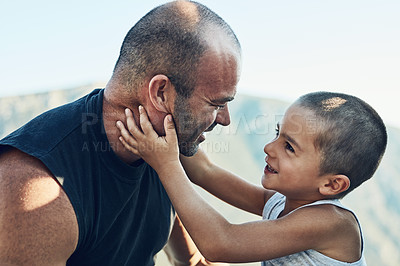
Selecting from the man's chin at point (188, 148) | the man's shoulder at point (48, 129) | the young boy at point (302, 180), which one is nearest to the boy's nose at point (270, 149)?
the young boy at point (302, 180)

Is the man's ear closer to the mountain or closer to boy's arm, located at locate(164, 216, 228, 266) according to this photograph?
boy's arm, located at locate(164, 216, 228, 266)

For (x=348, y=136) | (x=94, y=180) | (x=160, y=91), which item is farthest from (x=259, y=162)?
(x=94, y=180)

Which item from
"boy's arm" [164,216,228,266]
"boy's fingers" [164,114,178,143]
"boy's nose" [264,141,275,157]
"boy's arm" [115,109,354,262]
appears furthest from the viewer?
"boy's arm" [164,216,228,266]

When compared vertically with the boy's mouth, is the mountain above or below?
below

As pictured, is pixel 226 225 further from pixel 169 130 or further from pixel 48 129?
pixel 48 129

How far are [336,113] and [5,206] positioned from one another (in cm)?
120

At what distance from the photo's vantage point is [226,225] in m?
1.43

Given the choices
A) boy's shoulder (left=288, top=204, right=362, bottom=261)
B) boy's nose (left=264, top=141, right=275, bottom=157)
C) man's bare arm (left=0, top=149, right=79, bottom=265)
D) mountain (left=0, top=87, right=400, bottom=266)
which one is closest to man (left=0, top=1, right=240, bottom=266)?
man's bare arm (left=0, top=149, right=79, bottom=265)

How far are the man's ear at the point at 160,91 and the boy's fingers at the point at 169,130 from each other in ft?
0.11

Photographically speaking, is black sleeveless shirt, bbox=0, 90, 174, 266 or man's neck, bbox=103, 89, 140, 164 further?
man's neck, bbox=103, 89, 140, 164

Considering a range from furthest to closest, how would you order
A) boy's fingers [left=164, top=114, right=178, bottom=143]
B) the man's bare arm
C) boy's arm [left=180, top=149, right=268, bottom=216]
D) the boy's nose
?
boy's arm [left=180, top=149, right=268, bottom=216]
the boy's nose
boy's fingers [left=164, top=114, right=178, bottom=143]
the man's bare arm

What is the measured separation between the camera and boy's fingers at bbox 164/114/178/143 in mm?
1524

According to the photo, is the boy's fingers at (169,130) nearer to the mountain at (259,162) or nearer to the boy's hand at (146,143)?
the boy's hand at (146,143)

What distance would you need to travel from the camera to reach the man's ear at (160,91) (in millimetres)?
1491
